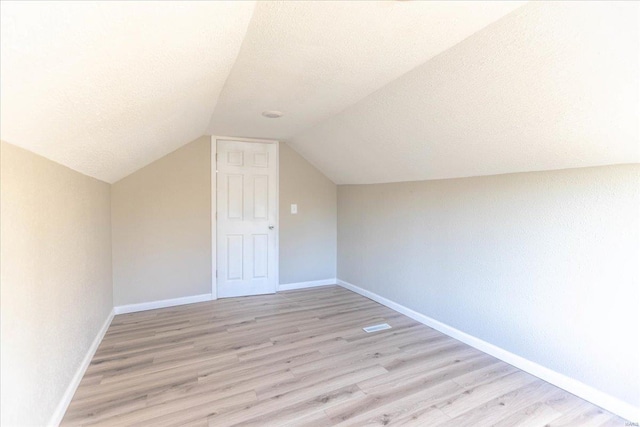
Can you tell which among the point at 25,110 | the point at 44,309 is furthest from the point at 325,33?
the point at 44,309

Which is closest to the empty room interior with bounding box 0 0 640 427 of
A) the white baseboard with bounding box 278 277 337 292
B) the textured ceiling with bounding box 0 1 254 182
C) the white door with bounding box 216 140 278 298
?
the textured ceiling with bounding box 0 1 254 182

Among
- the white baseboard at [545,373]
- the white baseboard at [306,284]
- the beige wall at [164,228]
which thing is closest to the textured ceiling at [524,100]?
the white baseboard at [545,373]

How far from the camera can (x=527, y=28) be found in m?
1.41

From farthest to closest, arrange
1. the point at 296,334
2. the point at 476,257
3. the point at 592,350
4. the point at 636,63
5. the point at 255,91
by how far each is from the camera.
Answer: the point at 296,334, the point at 476,257, the point at 255,91, the point at 592,350, the point at 636,63

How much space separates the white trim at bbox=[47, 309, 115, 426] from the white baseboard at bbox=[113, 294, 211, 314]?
53cm

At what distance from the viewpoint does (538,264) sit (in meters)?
2.34

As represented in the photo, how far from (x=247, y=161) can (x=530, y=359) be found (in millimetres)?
3578

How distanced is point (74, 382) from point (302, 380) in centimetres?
150

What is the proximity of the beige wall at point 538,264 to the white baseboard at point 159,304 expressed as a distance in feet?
8.00

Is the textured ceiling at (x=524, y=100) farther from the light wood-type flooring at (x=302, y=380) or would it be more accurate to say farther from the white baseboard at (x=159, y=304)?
the white baseboard at (x=159, y=304)

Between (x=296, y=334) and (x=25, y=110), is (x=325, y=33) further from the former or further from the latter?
(x=296, y=334)

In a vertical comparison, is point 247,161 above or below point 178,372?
above

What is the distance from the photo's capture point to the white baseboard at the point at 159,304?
3.57 m

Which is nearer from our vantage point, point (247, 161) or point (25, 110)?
point (25, 110)
